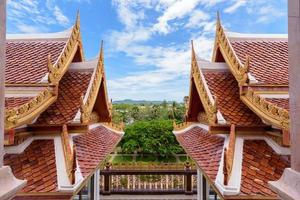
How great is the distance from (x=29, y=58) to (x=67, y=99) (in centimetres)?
132

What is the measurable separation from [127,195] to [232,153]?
6530 mm

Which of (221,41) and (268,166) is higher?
(221,41)

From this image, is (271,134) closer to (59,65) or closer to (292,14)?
(292,14)

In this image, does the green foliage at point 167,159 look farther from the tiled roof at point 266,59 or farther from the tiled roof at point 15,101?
the tiled roof at point 15,101

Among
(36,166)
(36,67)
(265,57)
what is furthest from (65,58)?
(265,57)

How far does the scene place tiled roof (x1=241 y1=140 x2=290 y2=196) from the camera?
3.42 m

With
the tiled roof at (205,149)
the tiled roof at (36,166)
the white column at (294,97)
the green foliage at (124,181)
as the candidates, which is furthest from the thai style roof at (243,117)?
the green foliage at (124,181)

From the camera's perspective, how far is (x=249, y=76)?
4.91m

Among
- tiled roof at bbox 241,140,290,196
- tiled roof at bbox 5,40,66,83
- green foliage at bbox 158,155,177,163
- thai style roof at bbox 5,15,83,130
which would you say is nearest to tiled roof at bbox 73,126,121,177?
thai style roof at bbox 5,15,83,130

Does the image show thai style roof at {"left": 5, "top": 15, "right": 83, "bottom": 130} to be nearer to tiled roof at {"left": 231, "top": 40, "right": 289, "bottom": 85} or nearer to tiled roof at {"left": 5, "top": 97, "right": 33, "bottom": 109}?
tiled roof at {"left": 5, "top": 97, "right": 33, "bottom": 109}

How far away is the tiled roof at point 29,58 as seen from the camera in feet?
16.7

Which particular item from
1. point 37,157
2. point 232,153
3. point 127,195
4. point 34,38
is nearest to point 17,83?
point 37,157

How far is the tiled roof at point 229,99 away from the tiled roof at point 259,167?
1.32 ft

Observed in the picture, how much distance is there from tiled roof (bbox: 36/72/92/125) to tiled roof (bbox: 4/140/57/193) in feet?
1.40
